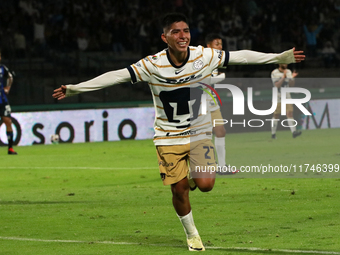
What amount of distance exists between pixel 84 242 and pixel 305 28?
70.1 feet

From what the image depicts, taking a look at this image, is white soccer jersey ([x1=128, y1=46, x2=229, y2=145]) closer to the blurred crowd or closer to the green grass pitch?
the green grass pitch

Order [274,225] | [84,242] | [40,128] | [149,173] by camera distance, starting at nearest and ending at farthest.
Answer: [84,242]
[274,225]
[149,173]
[40,128]

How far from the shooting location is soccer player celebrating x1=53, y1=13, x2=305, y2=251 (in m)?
5.98

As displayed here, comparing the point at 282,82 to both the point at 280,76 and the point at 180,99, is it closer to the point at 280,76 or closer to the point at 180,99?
the point at 280,76

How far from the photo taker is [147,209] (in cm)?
842

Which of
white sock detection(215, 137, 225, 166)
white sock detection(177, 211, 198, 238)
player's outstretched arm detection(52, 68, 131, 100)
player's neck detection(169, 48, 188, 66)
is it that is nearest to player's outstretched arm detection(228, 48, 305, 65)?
player's neck detection(169, 48, 188, 66)

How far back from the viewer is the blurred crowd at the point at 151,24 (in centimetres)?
2178

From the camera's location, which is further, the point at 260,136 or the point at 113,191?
the point at 260,136

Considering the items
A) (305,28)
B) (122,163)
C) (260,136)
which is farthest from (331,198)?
(305,28)

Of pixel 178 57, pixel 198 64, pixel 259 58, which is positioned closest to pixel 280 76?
pixel 259 58

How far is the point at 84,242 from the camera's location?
6.51m

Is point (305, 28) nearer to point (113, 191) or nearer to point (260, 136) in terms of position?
point (260, 136)

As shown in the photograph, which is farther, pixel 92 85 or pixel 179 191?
pixel 179 191

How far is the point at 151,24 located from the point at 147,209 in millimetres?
16531
